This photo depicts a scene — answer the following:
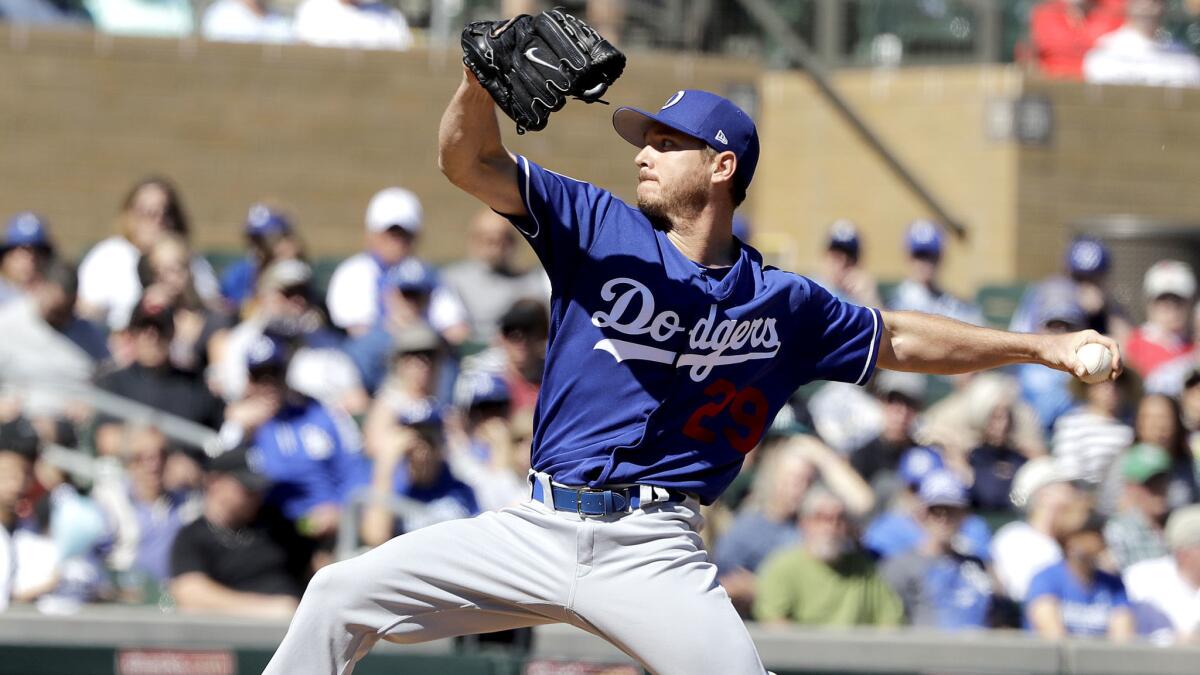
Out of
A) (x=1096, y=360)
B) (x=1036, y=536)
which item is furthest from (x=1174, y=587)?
(x=1096, y=360)

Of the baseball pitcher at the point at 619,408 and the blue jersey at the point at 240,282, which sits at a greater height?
the blue jersey at the point at 240,282

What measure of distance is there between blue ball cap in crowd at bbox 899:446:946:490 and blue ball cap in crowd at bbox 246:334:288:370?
2.81m

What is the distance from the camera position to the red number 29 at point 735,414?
4.50 metres

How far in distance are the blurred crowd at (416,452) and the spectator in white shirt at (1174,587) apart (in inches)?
0.4

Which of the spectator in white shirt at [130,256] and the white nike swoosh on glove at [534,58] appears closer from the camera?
the white nike swoosh on glove at [534,58]

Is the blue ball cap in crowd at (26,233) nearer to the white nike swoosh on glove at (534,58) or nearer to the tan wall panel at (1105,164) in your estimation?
the white nike swoosh on glove at (534,58)

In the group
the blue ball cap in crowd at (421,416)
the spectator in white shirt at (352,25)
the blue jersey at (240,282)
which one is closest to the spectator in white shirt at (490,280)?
the blue jersey at (240,282)

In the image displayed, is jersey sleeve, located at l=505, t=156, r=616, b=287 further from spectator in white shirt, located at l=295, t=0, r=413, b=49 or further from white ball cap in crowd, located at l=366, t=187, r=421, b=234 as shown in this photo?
spectator in white shirt, located at l=295, t=0, r=413, b=49

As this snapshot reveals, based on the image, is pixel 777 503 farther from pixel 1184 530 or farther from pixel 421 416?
pixel 1184 530

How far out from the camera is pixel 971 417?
29.4 feet

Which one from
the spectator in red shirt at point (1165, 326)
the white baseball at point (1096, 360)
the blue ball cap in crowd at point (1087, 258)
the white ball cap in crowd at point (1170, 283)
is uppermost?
the blue ball cap in crowd at point (1087, 258)

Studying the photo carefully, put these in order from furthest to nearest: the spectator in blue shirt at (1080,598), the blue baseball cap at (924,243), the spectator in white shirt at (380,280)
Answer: the blue baseball cap at (924,243), the spectator in white shirt at (380,280), the spectator in blue shirt at (1080,598)

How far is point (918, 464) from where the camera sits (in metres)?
8.31

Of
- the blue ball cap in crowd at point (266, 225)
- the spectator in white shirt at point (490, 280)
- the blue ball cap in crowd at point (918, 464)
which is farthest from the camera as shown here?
the spectator in white shirt at point (490, 280)
